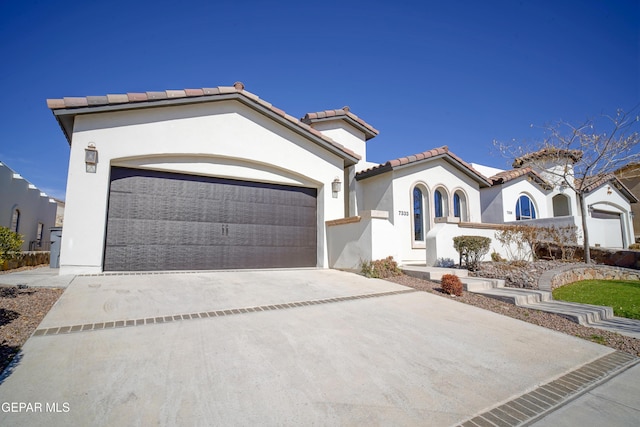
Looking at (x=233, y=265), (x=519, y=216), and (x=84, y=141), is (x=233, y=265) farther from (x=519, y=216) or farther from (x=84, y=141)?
(x=519, y=216)

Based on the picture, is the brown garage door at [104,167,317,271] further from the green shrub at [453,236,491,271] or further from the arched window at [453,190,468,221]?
the arched window at [453,190,468,221]

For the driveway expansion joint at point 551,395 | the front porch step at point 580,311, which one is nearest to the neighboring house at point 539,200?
the front porch step at point 580,311

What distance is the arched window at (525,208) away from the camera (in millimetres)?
15336

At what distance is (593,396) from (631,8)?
13565 mm

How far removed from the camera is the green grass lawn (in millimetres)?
6328

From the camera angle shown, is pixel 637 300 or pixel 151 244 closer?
pixel 637 300

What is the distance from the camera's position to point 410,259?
11852 millimetres

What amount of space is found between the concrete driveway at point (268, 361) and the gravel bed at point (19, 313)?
143mm

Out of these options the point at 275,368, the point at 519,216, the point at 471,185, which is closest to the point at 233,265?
the point at 275,368

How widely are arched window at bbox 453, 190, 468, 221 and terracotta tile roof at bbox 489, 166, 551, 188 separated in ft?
7.43

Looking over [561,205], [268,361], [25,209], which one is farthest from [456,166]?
[25,209]

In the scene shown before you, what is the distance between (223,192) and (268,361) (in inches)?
276

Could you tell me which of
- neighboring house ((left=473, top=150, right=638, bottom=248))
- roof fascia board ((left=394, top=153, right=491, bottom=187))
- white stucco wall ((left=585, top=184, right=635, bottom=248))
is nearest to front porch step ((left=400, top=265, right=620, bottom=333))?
roof fascia board ((left=394, top=153, right=491, bottom=187))

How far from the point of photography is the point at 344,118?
14.7 metres
